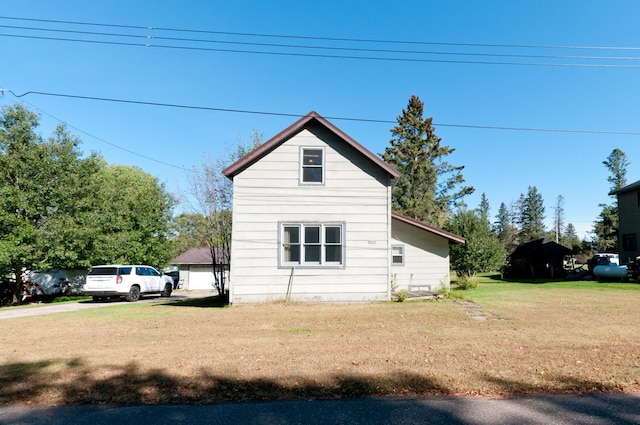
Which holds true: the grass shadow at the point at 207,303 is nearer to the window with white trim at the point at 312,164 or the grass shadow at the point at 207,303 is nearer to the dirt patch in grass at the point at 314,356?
the dirt patch in grass at the point at 314,356

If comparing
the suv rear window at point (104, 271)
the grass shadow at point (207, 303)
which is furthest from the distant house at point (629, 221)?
the suv rear window at point (104, 271)

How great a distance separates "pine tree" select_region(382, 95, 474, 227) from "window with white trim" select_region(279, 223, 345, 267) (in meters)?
27.0

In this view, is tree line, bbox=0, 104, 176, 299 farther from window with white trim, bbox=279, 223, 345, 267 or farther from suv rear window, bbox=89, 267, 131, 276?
window with white trim, bbox=279, 223, 345, 267

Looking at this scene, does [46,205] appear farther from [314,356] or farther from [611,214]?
[611,214]

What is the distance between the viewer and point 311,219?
13.2m

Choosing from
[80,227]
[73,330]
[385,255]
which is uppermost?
[80,227]

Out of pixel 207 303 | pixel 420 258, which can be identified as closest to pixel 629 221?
pixel 420 258

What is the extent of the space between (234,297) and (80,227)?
1410cm

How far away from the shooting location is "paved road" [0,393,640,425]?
3730mm

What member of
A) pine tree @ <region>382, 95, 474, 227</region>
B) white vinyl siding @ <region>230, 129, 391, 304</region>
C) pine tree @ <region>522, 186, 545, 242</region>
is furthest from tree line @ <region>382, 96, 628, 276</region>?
pine tree @ <region>522, 186, 545, 242</region>

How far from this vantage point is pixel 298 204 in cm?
1319

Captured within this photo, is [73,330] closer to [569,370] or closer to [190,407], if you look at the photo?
[190,407]

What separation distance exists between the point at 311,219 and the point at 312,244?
0.88m

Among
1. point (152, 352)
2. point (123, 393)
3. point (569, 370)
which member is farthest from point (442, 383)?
point (152, 352)
